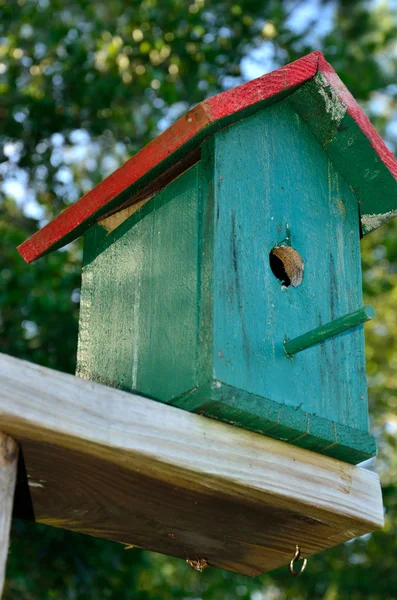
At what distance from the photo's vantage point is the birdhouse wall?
1.84m

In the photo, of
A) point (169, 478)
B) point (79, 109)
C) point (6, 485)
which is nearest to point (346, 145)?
point (169, 478)

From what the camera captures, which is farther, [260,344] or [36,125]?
[36,125]

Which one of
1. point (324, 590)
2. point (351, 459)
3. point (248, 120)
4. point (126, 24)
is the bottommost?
point (351, 459)

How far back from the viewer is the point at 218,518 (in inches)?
76.1

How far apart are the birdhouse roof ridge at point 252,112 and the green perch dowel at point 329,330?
52 cm

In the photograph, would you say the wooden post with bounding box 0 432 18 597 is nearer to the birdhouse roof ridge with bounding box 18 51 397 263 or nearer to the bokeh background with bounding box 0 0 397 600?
the birdhouse roof ridge with bounding box 18 51 397 263

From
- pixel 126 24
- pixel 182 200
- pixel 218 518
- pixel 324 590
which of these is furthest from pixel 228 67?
pixel 324 590

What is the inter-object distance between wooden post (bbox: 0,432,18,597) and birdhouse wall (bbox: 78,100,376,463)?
1.22 ft

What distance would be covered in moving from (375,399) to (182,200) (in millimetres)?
7348

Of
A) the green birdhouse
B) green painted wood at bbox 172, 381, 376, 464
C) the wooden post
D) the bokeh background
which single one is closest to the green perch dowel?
the green birdhouse

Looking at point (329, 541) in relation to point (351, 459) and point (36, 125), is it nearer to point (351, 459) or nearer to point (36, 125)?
point (351, 459)

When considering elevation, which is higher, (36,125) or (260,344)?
(36,125)

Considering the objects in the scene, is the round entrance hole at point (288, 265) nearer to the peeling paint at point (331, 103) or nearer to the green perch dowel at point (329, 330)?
the green perch dowel at point (329, 330)

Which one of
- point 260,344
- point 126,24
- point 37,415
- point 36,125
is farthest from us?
point 126,24
